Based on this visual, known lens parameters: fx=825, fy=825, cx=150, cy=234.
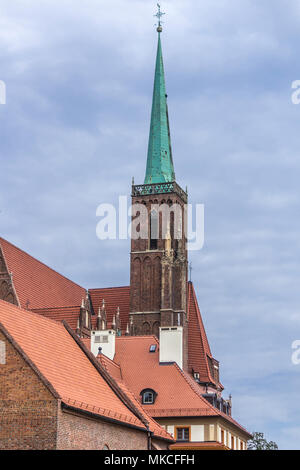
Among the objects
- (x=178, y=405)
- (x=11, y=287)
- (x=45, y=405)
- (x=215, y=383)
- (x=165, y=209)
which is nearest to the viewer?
(x=45, y=405)

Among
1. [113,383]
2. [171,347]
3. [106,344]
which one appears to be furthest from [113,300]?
[113,383]

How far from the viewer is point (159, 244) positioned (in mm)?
87438

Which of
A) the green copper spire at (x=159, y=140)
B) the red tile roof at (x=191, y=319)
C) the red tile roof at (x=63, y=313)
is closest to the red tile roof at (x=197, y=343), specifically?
the red tile roof at (x=191, y=319)

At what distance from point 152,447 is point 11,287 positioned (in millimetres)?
36003

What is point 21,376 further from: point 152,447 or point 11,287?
point 11,287

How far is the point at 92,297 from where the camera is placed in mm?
90812

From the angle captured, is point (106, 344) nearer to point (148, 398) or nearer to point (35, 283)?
point (148, 398)

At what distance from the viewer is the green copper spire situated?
90.9 meters

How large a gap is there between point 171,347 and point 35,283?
90.2 feet

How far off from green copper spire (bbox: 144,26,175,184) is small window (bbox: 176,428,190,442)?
45091 mm

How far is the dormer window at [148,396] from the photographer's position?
4919cm

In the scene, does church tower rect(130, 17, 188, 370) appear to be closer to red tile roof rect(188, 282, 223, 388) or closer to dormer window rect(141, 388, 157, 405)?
red tile roof rect(188, 282, 223, 388)

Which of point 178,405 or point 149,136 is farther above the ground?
point 149,136
